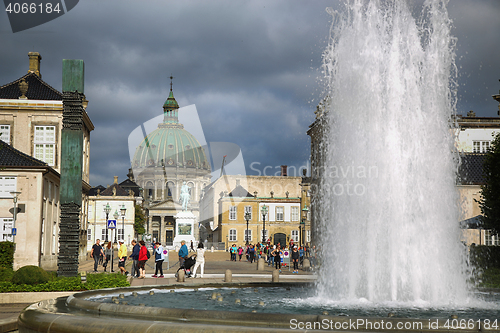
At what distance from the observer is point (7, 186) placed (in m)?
34.5

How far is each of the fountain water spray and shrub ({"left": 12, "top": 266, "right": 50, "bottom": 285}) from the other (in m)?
8.23

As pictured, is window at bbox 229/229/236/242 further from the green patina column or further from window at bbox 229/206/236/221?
the green patina column

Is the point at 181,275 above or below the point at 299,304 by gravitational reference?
below

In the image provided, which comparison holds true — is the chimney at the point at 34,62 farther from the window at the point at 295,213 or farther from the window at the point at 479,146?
the window at the point at 295,213

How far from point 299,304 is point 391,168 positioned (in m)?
4.28

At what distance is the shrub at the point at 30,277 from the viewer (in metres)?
15.6

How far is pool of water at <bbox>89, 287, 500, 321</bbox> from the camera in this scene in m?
10.2

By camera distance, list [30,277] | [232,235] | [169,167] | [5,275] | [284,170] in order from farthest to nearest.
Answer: [169,167], [284,170], [232,235], [5,275], [30,277]

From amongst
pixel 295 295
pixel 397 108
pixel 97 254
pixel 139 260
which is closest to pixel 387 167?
pixel 397 108

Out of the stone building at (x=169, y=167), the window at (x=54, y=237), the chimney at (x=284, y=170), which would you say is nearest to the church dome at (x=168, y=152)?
the stone building at (x=169, y=167)

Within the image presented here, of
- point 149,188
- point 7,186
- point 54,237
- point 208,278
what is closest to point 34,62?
point 54,237

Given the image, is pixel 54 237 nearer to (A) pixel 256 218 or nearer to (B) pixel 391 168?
(B) pixel 391 168

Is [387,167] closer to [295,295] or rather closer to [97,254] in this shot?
[295,295]

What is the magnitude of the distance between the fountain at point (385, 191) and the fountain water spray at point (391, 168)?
0.09ft
